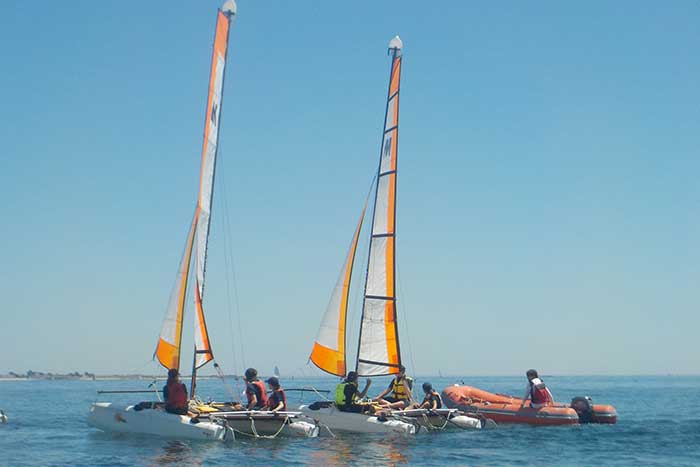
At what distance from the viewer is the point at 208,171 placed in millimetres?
24203

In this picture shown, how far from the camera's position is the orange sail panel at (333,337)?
2612cm

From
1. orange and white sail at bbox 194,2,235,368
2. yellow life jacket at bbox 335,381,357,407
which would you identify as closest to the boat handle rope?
yellow life jacket at bbox 335,381,357,407

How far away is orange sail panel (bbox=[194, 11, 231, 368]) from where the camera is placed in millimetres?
23125

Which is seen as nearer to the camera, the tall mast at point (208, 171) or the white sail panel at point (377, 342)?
the tall mast at point (208, 171)

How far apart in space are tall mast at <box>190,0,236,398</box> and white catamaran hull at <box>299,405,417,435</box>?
147 inches

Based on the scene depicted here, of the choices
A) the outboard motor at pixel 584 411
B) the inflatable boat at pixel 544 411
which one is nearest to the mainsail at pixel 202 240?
the inflatable boat at pixel 544 411

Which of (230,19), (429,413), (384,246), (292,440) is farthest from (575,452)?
(230,19)

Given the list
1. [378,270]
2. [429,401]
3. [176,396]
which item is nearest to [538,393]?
[429,401]

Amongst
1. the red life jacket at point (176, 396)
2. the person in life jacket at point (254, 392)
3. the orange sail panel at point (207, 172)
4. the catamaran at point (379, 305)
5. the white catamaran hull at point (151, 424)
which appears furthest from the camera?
the catamaran at point (379, 305)

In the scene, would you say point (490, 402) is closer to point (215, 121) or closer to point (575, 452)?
point (575, 452)

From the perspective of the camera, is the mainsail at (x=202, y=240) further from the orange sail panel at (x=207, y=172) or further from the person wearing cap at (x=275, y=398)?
the person wearing cap at (x=275, y=398)

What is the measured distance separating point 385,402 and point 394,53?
12512 millimetres

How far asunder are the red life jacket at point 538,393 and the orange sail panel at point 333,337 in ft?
22.3

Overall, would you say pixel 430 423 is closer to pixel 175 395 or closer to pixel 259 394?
pixel 259 394
